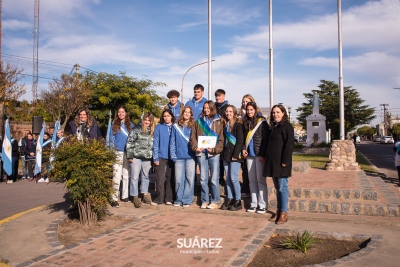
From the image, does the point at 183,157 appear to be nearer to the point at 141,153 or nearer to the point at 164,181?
the point at 164,181

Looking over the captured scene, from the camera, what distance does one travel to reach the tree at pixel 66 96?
26.9 meters

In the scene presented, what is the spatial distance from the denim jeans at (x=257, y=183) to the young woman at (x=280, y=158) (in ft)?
1.22

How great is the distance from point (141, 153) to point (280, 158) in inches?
108

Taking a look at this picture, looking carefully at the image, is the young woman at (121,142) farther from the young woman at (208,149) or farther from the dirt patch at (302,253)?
the dirt patch at (302,253)

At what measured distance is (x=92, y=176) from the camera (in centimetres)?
552

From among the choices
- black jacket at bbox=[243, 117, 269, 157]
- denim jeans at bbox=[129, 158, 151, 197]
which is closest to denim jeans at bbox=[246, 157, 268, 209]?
black jacket at bbox=[243, 117, 269, 157]

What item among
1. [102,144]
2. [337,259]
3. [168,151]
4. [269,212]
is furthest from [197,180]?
[337,259]

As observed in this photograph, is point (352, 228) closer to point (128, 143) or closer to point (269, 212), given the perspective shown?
point (269, 212)

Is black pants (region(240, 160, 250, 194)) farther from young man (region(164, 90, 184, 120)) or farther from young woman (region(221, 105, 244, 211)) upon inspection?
young man (region(164, 90, 184, 120))

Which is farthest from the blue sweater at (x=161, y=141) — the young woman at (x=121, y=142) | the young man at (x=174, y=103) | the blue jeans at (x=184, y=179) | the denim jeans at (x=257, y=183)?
the denim jeans at (x=257, y=183)

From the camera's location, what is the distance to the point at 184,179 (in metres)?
6.94

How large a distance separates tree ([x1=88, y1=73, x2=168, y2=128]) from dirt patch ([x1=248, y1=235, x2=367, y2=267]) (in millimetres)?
21653

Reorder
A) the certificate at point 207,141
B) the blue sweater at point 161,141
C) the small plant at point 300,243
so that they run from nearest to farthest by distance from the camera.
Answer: the small plant at point 300,243 → the certificate at point 207,141 → the blue sweater at point 161,141

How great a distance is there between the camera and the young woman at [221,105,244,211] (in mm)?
6379
